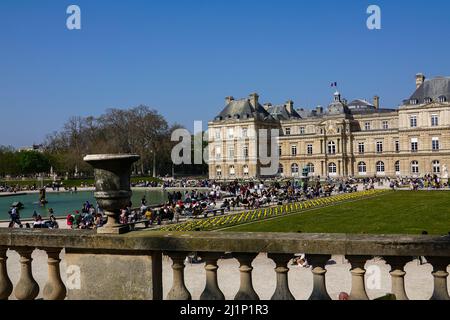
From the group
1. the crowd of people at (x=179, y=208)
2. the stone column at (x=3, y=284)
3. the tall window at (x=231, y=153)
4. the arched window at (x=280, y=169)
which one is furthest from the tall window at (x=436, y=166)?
the stone column at (x=3, y=284)

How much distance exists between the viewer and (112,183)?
5.04 m

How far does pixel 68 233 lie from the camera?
5.07 meters

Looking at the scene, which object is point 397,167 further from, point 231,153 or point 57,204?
point 57,204

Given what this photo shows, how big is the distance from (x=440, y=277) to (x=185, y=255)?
2279 mm

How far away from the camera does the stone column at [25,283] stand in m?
5.06

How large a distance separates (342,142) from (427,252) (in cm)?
8547

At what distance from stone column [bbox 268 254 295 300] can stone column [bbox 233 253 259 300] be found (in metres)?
0.20

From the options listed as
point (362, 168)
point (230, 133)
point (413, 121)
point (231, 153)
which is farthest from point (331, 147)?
point (230, 133)

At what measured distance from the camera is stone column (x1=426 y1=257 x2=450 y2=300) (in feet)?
13.5

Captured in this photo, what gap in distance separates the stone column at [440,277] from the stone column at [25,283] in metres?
3.88

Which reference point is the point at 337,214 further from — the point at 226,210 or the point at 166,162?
the point at 166,162

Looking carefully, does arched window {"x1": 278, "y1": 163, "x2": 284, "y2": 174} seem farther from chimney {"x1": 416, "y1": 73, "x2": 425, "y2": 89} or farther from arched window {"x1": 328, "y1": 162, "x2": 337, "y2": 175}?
chimney {"x1": 416, "y1": 73, "x2": 425, "y2": 89}

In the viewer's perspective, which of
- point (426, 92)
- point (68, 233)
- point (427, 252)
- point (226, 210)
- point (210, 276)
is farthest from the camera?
point (426, 92)
